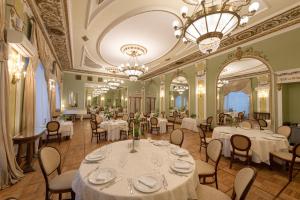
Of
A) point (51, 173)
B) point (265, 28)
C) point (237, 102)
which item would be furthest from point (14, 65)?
point (237, 102)

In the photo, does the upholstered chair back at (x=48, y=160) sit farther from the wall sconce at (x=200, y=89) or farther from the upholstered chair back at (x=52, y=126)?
the wall sconce at (x=200, y=89)

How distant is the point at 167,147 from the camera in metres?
2.42

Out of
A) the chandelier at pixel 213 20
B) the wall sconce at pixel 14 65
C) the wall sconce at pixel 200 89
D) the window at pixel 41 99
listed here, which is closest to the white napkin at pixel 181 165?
the chandelier at pixel 213 20

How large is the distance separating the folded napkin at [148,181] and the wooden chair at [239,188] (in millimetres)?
758

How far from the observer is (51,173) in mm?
1991

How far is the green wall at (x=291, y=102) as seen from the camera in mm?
5102

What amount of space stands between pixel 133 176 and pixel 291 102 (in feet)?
22.0

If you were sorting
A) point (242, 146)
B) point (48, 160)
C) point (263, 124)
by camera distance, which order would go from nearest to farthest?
1. point (48, 160)
2. point (242, 146)
3. point (263, 124)

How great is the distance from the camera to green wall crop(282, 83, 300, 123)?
510cm

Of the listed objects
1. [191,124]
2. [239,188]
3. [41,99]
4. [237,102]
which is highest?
[41,99]

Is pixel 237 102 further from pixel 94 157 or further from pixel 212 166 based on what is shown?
pixel 94 157

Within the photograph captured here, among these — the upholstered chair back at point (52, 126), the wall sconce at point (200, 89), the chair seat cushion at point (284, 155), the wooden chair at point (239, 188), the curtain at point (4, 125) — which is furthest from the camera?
the wall sconce at point (200, 89)

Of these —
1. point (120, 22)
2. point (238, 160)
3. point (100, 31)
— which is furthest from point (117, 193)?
point (100, 31)

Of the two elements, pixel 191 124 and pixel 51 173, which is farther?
pixel 191 124
